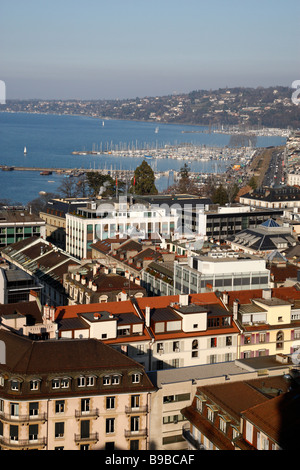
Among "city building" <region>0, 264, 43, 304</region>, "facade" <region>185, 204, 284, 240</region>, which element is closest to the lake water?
"facade" <region>185, 204, 284, 240</region>

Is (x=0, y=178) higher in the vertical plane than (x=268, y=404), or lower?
lower

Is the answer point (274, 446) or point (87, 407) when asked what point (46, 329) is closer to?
point (87, 407)

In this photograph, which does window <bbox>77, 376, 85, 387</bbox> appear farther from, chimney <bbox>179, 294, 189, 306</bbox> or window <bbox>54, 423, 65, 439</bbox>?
chimney <bbox>179, 294, 189, 306</bbox>

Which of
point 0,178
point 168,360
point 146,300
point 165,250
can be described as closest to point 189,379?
point 168,360

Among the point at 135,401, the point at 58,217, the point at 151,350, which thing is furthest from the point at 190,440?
the point at 58,217

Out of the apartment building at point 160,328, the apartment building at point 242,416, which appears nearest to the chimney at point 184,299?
the apartment building at point 160,328

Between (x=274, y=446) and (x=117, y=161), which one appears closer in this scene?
(x=274, y=446)

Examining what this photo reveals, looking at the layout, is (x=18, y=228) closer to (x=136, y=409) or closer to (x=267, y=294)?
(x=267, y=294)
